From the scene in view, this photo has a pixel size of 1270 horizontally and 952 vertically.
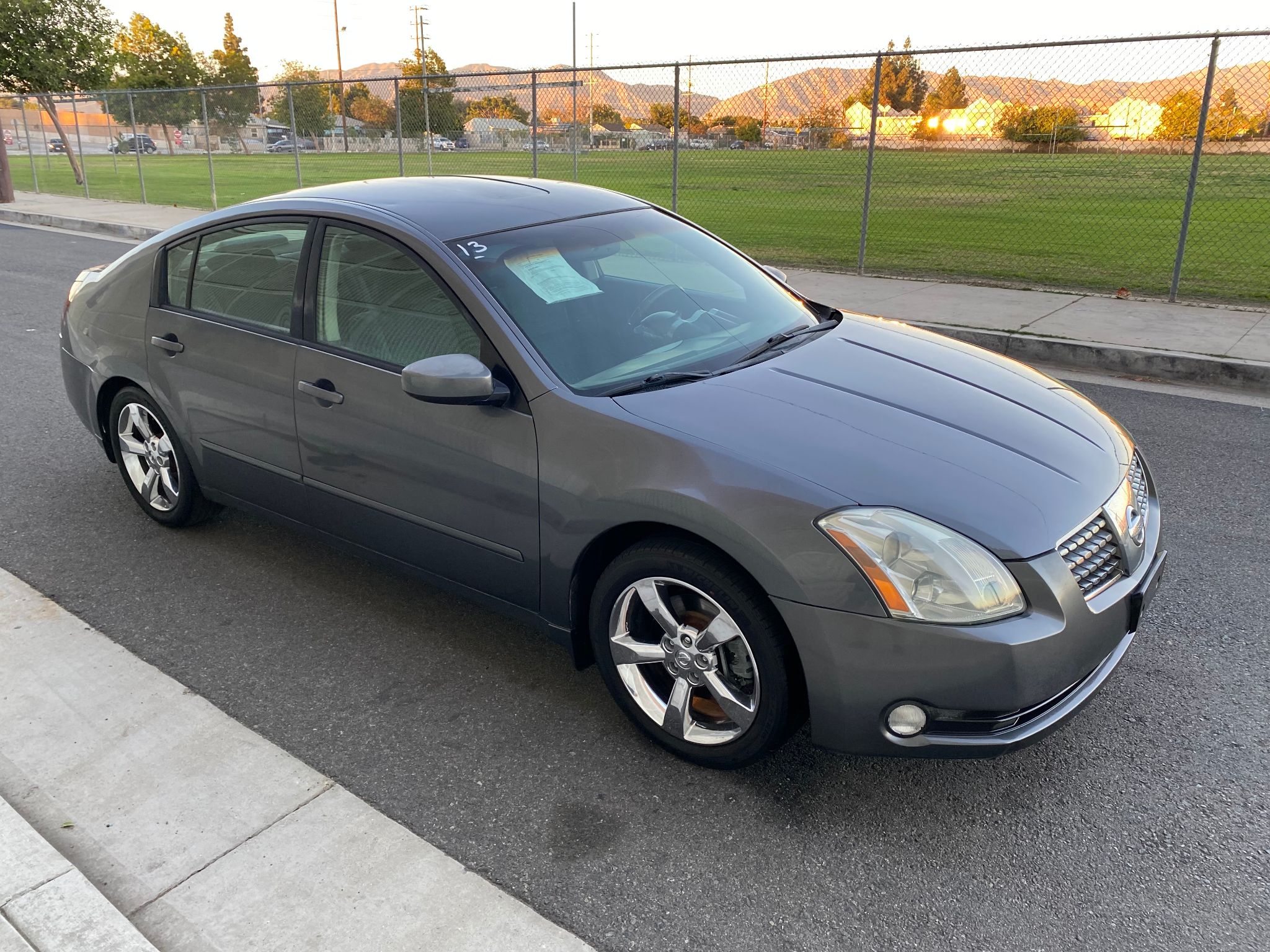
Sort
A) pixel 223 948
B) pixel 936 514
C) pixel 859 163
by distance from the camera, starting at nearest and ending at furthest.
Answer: pixel 223 948
pixel 936 514
pixel 859 163

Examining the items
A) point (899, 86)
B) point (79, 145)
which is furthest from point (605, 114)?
point (79, 145)

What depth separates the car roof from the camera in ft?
11.5

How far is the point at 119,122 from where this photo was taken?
23.8 meters

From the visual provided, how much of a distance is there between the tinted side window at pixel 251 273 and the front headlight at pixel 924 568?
2320 mm

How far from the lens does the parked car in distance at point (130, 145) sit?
2528cm

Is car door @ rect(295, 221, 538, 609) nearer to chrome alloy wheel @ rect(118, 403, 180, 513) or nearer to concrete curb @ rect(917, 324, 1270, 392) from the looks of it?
chrome alloy wheel @ rect(118, 403, 180, 513)

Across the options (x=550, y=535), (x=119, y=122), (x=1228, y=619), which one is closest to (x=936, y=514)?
(x=550, y=535)

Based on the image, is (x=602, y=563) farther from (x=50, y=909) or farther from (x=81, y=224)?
(x=81, y=224)

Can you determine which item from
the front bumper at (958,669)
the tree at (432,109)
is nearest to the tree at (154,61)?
the tree at (432,109)

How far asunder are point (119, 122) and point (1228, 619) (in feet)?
86.3

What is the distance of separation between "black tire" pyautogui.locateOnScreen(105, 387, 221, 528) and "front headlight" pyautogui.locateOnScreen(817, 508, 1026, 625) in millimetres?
3068

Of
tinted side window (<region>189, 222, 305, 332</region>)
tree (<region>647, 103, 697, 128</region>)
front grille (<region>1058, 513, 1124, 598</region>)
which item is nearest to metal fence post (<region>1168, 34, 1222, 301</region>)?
tree (<region>647, 103, 697, 128</region>)

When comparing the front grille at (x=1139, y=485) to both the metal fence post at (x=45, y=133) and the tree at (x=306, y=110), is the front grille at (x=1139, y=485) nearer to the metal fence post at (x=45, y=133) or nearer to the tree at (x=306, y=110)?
the tree at (x=306, y=110)

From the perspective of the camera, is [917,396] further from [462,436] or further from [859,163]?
[859,163]
